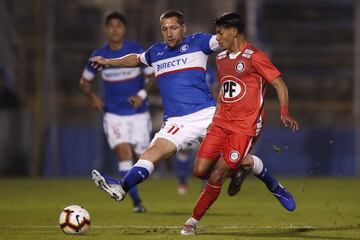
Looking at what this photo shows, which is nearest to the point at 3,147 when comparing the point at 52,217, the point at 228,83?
the point at 52,217

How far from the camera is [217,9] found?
22.3 metres

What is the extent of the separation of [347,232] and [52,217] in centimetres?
383

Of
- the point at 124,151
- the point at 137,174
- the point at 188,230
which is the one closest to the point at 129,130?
the point at 124,151

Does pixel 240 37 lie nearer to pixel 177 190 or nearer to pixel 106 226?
pixel 106 226

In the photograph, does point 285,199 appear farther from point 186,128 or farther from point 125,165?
point 125,165

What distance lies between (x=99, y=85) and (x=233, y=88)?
12.4 m

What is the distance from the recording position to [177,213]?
502 inches

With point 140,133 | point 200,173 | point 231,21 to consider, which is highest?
point 231,21

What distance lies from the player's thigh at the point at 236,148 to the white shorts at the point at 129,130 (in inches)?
155

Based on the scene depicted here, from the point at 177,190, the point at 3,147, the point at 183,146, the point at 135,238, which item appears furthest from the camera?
the point at 3,147

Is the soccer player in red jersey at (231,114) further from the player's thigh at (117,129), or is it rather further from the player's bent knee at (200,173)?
the player's thigh at (117,129)

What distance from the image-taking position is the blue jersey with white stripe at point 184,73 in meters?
10.4

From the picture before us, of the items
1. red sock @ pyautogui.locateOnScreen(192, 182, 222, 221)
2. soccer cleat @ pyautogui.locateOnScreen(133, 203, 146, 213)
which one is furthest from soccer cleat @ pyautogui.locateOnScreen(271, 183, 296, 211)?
soccer cleat @ pyautogui.locateOnScreen(133, 203, 146, 213)

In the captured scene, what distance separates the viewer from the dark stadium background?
21812 mm
